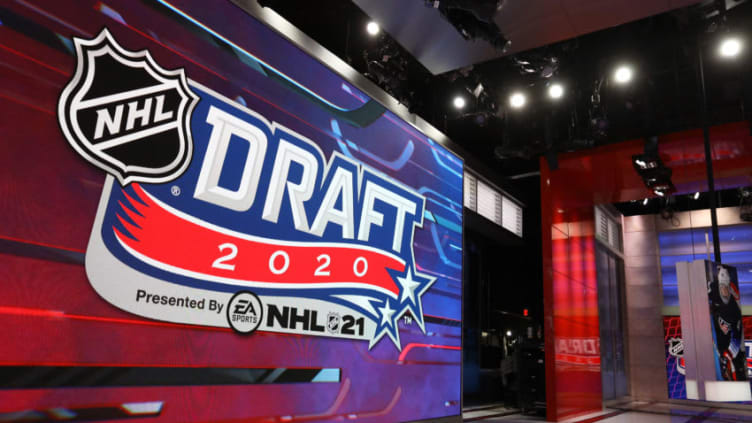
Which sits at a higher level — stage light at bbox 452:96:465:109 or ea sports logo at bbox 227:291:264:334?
stage light at bbox 452:96:465:109

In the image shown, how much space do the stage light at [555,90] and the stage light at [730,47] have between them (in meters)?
1.64

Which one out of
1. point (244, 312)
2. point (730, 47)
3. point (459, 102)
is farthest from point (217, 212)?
point (730, 47)

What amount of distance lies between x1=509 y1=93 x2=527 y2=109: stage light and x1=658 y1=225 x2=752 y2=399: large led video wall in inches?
225

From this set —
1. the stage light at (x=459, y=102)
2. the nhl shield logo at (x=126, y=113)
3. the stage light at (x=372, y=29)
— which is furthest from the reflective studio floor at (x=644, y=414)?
the nhl shield logo at (x=126, y=113)

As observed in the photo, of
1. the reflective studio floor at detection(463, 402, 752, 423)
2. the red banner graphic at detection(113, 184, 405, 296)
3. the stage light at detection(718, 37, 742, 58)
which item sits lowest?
the reflective studio floor at detection(463, 402, 752, 423)

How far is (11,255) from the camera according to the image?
5.94 feet

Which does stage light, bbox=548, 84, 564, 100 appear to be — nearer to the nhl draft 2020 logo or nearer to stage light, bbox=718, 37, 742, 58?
stage light, bbox=718, 37, 742, 58

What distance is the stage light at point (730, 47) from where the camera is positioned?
5121mm

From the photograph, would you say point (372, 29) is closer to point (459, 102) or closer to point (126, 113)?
point (459, 102)

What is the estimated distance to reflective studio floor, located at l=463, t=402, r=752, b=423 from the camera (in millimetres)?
6855

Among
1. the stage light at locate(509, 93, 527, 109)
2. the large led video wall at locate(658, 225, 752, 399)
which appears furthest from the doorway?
the stage light at locate(509, 93, 527, 109)

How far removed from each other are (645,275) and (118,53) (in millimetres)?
11695

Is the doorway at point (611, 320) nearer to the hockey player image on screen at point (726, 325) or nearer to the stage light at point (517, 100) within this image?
the stage light at point (517, 100)

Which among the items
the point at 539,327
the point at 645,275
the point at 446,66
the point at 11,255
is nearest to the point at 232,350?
the point at 11,255
